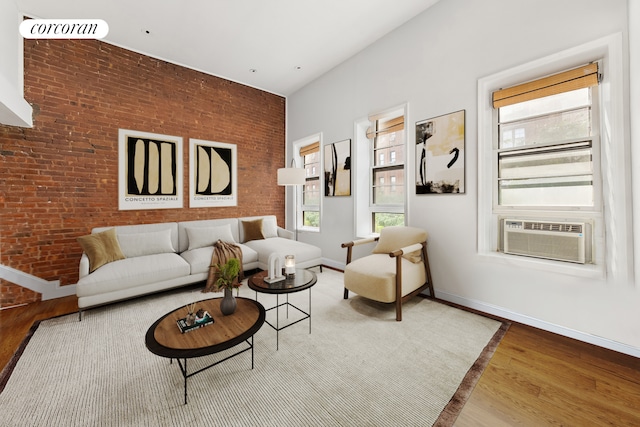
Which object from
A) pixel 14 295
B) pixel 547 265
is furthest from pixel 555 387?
pixel 14 295

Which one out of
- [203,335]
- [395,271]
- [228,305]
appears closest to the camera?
[203,335]

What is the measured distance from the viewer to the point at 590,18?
2.05m

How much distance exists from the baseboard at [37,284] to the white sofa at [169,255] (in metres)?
0.83

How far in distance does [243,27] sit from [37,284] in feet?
13.6

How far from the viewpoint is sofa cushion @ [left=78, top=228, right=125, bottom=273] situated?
282 cm

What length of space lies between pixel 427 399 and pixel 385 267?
4.24 ft

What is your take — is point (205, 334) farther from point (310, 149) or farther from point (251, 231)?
point (310, 149)

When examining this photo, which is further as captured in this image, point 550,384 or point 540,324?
point 540,324

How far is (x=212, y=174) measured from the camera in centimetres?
451

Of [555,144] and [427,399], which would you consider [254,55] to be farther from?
[427,399]

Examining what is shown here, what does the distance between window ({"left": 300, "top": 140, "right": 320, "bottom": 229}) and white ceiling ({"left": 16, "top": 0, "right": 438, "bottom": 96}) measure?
1.47m

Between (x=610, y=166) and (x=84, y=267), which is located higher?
(x=610, y=166)

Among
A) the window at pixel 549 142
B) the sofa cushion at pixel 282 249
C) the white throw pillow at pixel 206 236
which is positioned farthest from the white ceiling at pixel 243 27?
the sofa cushion at pixel 282 249

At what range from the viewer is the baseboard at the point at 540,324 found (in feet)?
6.48
